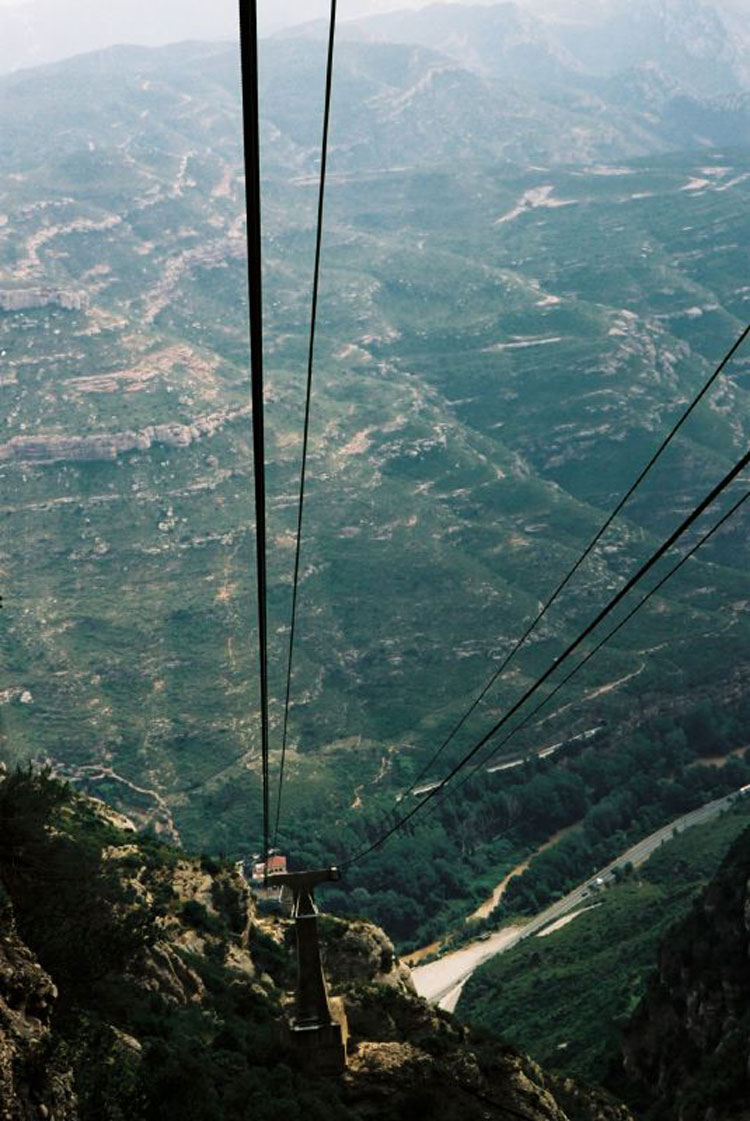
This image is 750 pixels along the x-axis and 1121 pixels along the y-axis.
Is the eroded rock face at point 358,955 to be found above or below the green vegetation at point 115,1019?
below

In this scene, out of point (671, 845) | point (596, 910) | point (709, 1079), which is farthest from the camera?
point (671, 845)

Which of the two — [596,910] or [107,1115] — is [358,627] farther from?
[107,1115]

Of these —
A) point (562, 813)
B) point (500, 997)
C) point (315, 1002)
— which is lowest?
point (562, 813)

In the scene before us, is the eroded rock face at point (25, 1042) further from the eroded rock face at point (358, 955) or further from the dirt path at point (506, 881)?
the dirt path at point (506, 881)

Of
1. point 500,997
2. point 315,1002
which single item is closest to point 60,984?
point 315,1002

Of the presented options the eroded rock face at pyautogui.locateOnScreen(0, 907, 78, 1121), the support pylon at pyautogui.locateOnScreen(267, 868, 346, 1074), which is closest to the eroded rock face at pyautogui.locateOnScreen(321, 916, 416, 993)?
the support pylon at pyautogui.locateOnScreen(267, 868, 346, 1074)

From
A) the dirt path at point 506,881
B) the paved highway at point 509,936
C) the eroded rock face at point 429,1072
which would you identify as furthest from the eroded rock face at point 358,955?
the dirt path at point 506,881

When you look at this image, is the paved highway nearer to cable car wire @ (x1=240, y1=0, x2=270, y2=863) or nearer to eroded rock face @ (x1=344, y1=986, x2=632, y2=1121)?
eroded rock face @ (x1=344, y1=986, x2=632, y2=1121)
